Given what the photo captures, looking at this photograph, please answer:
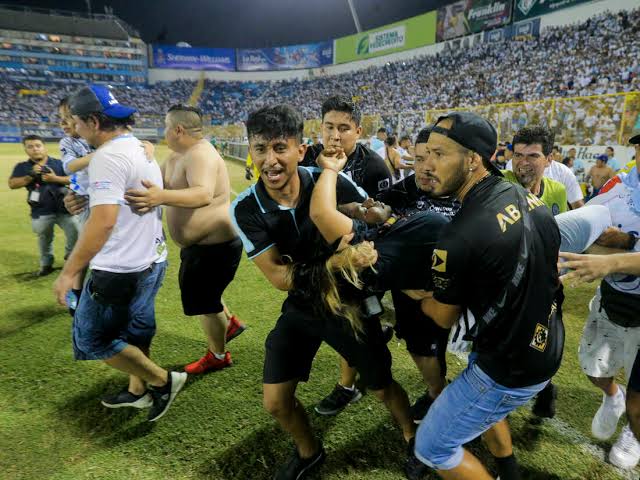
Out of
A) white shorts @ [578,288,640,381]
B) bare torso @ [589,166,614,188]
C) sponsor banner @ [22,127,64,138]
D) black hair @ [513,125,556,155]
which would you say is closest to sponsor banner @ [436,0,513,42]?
bare torso @ [589,166,614,188]

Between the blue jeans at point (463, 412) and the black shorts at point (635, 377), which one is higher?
the blue jeans at point (463, 412)

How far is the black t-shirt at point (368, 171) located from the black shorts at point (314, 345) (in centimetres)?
146

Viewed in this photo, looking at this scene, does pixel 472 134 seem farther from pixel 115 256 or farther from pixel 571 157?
pixel 571 157

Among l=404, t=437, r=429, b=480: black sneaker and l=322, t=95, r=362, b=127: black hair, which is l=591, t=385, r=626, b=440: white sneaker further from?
l=322, t=95, r=362, b=127: black hair

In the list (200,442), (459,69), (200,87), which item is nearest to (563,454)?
(200,442)

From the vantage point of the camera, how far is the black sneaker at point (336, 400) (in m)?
3.10

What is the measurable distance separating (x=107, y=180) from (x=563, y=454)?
11.7 ft

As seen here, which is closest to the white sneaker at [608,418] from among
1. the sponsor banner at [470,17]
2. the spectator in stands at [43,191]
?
the spectator in stands at [43,191]

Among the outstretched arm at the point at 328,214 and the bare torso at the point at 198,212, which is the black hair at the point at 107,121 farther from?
the outstretched arm at the point at 328,214

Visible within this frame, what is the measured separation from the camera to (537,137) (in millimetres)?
3156

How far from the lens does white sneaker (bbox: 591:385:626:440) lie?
8.98ft

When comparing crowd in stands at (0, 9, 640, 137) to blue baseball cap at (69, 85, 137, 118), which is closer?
blue baseball cap at (69, 85, 137, 118)

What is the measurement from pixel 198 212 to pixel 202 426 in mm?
1683

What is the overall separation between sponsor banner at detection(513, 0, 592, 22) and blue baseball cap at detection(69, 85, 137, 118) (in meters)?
32.7
